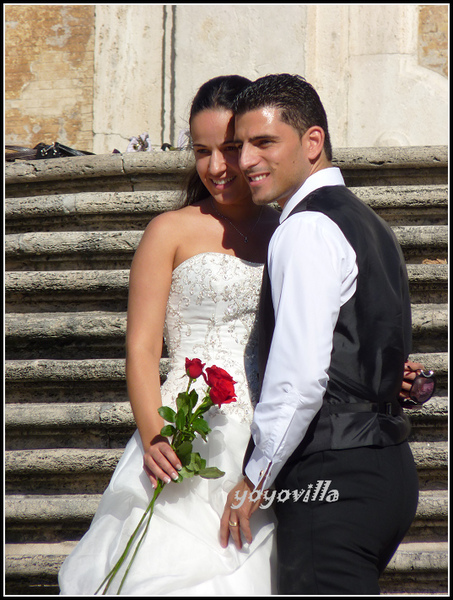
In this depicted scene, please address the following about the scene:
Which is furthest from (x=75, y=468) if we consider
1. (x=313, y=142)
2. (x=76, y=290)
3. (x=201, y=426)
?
(x=313, y=142)

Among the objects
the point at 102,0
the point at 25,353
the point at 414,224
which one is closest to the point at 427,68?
the point at 414,224

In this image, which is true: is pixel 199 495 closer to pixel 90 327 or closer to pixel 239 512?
pixel 239 512

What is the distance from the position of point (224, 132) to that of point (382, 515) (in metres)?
1.42

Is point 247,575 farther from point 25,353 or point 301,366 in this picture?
point 25,353

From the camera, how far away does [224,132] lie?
2.31 m

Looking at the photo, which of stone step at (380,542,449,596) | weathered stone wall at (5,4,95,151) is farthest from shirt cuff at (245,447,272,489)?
weathered stone wall at (5,4,95,151)

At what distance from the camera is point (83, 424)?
3512mm

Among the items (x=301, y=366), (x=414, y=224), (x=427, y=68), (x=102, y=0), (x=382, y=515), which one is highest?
(x=102, y=0)

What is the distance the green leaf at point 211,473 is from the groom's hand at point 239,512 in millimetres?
66

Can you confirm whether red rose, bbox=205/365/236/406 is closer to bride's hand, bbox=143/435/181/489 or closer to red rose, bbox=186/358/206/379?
red rose, bbox=186/358/206/379

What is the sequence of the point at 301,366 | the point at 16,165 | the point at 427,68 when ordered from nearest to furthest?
the point at 301,366 → the point at 16,165 → the point at 427,68

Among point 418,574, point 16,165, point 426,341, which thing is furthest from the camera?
point 16,165

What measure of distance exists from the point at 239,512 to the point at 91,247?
2.83 metres

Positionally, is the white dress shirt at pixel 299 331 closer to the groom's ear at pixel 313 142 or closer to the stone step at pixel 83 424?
the groom's ear at pixel 313 142
